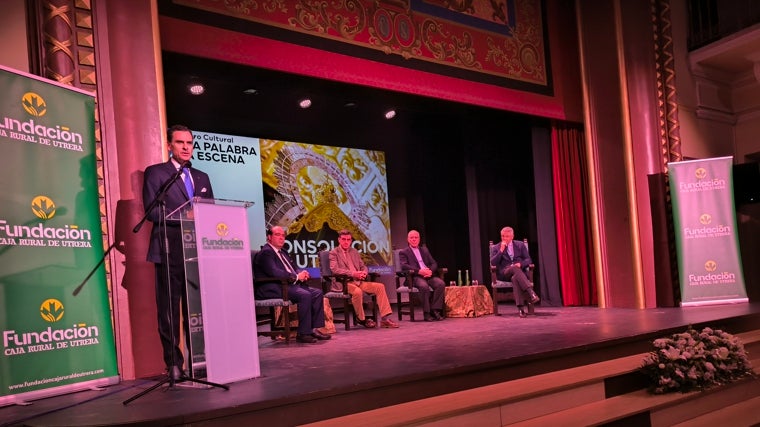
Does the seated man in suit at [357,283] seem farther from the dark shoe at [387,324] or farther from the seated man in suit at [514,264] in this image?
the seated man in suit at [514,264]

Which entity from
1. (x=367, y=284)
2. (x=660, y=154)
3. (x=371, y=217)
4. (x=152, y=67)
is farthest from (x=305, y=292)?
(x=660, y=154)

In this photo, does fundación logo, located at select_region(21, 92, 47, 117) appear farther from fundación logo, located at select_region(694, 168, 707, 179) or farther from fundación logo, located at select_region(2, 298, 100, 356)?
fundación logo, located at select_region(694, 168, 707, 179)

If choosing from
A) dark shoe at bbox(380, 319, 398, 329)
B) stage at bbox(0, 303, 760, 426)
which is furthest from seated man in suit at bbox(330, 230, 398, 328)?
stage at bbox(0, 303, 760, 426)

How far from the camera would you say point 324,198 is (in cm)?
763

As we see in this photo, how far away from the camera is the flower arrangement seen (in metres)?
3.55

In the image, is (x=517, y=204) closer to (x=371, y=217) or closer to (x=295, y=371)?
(x=371, y=217)

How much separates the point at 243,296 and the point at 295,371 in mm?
493

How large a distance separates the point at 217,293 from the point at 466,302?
13.5 ft

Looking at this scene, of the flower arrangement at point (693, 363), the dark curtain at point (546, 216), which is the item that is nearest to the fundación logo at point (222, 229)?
the flower arrangement at point (693, 363)

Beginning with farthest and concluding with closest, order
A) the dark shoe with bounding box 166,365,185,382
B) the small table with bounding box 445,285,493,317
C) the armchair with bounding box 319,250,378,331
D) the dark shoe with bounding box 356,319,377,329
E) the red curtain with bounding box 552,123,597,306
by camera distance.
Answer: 1. the red curtain with bounding box 552,123,597,306
2. the small table with bounding box 445,285,493,317
3. the dark shoe with bounding box 356,319,377,329
4. the armchair with bounding box 319,250,378,331
5. the dark shoe with bounding box 166,365,185,382

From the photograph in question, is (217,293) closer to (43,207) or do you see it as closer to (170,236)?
(170,236)

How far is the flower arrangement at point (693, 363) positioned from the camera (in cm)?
355

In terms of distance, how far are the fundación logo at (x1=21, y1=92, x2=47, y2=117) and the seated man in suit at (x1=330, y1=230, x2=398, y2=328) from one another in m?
3.05

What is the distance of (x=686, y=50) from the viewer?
7.42 m
